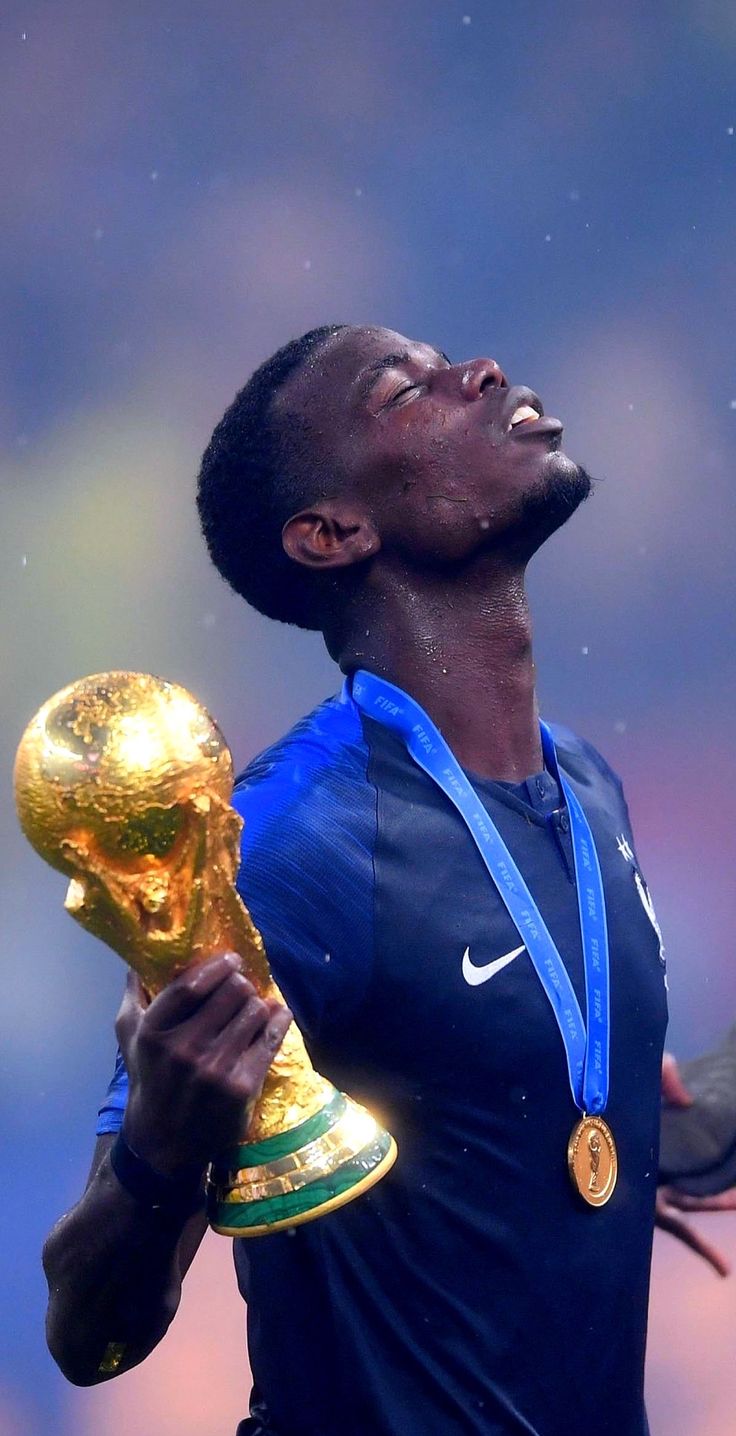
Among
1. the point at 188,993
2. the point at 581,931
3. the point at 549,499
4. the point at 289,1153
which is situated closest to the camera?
the point at 188,993

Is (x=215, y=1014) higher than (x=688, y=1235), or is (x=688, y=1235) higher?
(x=215, y=1014)

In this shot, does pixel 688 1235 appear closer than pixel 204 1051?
No

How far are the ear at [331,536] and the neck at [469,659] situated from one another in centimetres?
6

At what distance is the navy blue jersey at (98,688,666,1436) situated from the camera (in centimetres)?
208

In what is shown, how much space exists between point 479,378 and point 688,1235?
4.23ft

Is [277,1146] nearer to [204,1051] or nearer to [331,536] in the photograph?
[204,1051]

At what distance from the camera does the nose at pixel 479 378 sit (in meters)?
2.54

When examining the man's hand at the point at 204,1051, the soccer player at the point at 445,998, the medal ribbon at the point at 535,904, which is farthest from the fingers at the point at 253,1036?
the medal ribbon at the point at 535,904

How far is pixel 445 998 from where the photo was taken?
2127 millimetres

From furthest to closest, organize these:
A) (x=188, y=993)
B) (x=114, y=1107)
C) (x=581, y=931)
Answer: (x=581, y=931) → (x=114, y=1107) → (x=188, y=993)

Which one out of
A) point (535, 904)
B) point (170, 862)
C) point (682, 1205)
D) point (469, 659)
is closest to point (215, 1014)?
point (170, 862)

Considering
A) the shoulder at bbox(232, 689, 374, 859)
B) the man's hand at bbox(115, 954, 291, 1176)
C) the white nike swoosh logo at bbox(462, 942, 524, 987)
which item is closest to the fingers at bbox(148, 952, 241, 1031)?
the man's hand at bbox(115, 954, 291, 1176)

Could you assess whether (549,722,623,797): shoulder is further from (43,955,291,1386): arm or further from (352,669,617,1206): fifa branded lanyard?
(43,955,291,1386): arm

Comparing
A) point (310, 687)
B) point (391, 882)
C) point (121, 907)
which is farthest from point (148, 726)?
point (310, 687)
